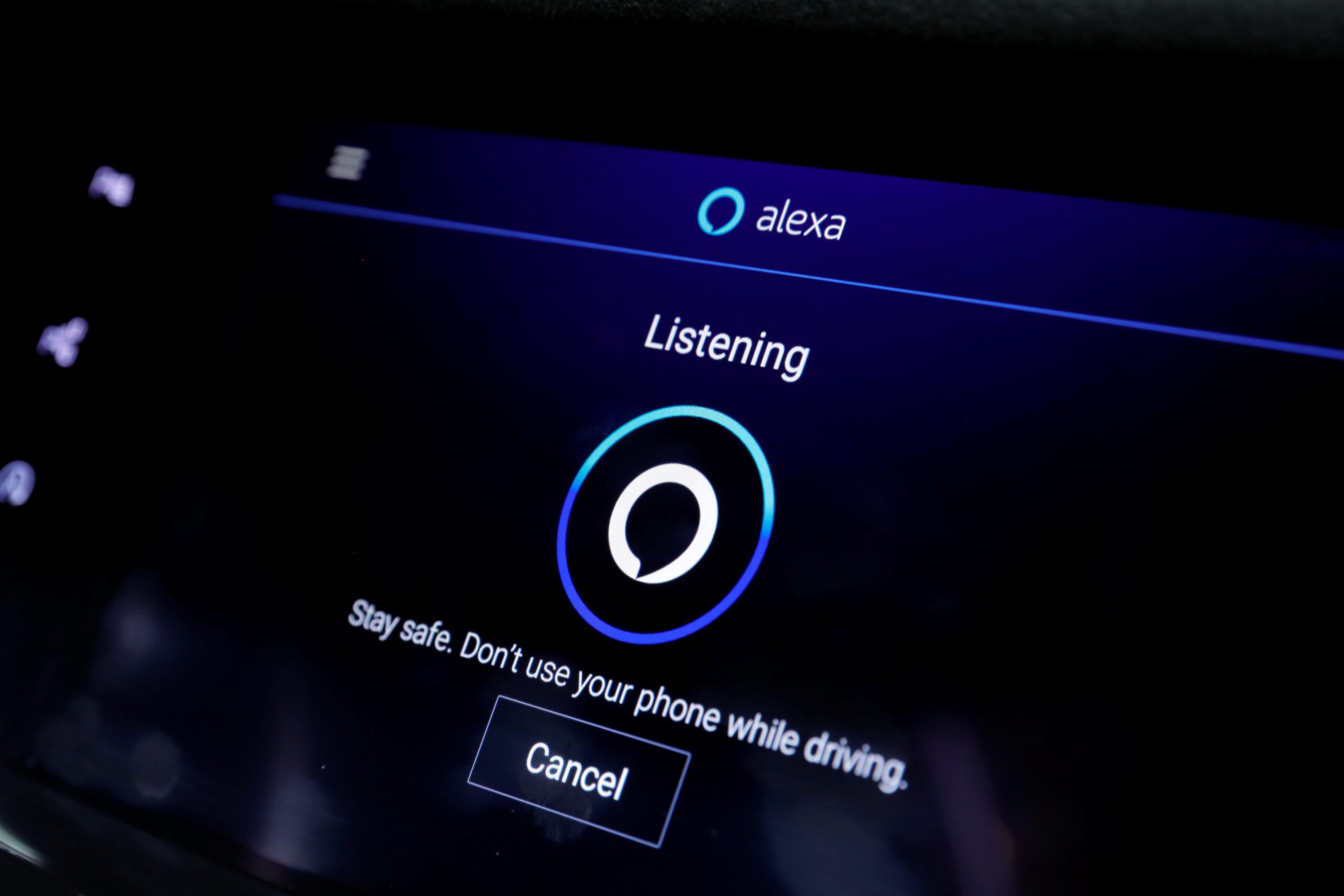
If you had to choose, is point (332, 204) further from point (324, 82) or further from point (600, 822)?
point (600, 822)

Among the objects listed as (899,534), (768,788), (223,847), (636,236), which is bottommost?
(223,847)

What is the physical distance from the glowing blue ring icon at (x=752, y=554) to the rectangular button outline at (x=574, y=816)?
0.05 meters

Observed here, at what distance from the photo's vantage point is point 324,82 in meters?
0.90

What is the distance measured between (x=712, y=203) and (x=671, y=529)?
0.22 m

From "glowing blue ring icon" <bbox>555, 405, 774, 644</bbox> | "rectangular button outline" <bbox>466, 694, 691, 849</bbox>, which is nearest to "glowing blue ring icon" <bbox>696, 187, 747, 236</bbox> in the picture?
"glowing blue ring icon" <bbox>555, 405, 774, 644</bbox>

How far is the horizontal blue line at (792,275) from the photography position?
636 mm

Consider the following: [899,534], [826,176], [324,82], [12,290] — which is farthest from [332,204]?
[899,534]

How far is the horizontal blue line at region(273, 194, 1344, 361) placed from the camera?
0.64 metres

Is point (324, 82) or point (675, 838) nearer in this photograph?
point (675, 838)

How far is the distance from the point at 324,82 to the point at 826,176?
392mm

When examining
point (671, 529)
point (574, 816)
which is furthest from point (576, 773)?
point (671, 529)

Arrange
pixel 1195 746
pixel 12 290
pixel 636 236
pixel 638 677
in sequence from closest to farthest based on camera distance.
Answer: pixel 1195 746, pixel 638 677, pixel 636 236, pixel 12 290

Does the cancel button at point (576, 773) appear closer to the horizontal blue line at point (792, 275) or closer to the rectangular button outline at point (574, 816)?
the rectangular button outline at point (574, 816)

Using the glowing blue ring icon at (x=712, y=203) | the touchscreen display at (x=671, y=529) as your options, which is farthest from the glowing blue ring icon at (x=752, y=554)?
the glowing blue ring icon at (x=712, y=203)
